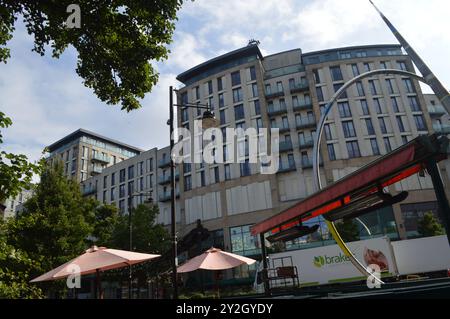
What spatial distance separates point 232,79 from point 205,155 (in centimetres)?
1275

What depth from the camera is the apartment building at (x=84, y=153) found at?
75.1 m

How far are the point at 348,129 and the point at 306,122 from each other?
226 inches

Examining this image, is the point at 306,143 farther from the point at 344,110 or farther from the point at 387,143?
the point at 387,143

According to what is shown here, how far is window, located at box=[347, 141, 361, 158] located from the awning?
40.3 meters

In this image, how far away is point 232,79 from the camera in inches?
2115

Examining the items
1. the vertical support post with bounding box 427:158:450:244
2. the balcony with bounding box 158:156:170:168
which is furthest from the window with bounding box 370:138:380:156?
the vertical support post with bounding box 427:158:450:244

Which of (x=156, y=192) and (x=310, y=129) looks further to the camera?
(x=156, y=192)

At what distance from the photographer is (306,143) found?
156 feet

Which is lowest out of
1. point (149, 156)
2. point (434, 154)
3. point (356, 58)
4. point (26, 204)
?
point (434, 154)

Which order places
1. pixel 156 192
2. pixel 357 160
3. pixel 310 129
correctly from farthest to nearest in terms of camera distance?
pixel 156 192
pixel 310 129
pixel 357 160

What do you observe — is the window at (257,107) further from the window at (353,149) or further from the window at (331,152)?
the window at (353,149)

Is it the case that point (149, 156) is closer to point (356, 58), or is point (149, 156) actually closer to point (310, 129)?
point (310, 129)

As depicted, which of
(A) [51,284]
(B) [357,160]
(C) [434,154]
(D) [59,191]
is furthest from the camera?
(B) [357,160]
